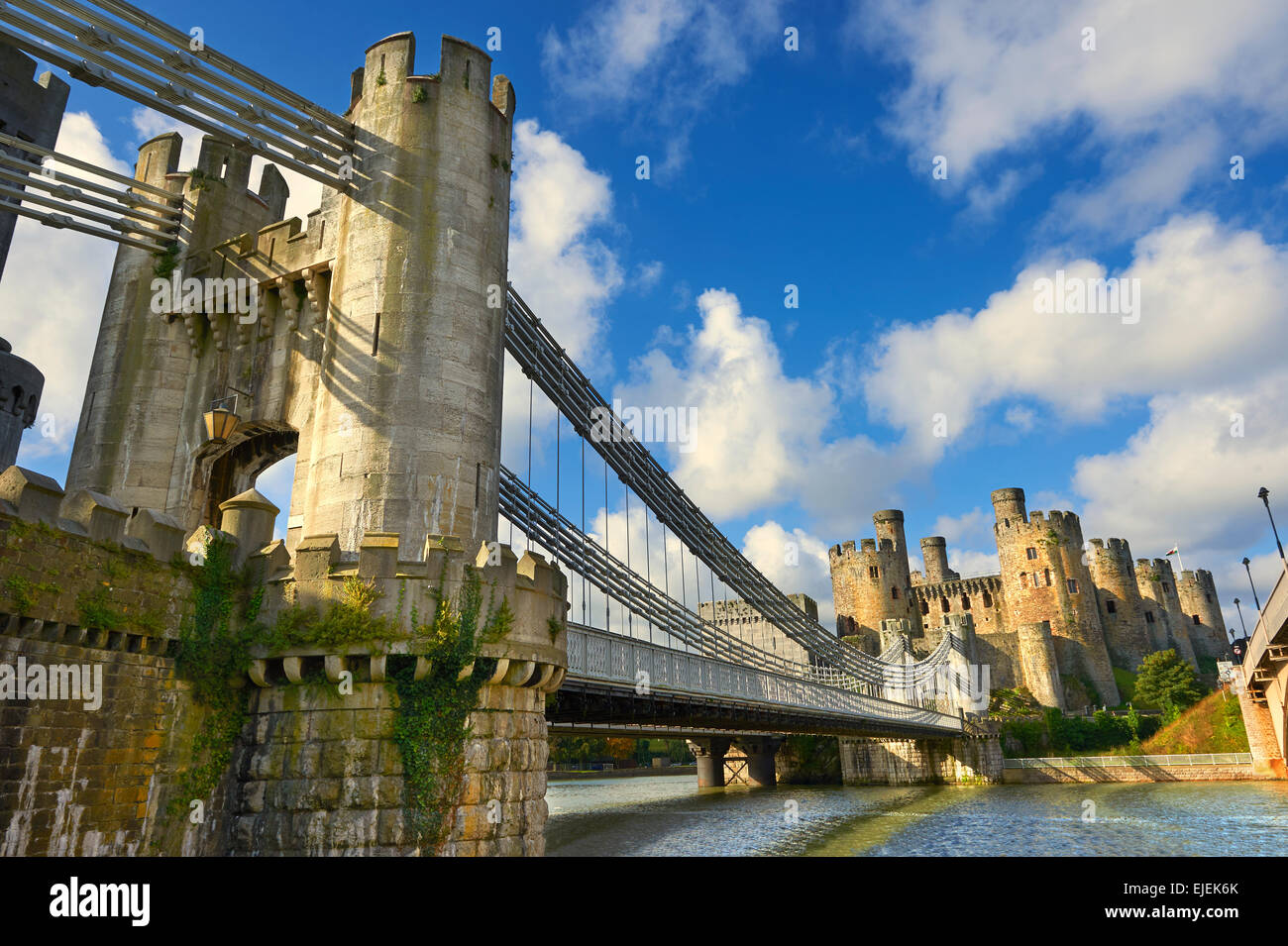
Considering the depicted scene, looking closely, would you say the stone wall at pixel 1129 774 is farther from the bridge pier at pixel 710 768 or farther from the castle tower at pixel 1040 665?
the bridge pier at pixel 710 768

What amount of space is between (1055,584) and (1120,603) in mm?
6253

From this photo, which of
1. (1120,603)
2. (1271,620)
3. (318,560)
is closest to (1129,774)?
(1271,620)

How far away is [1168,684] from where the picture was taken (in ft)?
160

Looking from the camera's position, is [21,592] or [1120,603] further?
[1120,603]

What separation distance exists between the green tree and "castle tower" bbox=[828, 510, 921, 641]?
69.6ft

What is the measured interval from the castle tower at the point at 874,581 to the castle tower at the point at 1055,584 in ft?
31.7

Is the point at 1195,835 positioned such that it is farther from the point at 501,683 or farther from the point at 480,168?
the point at 480,168

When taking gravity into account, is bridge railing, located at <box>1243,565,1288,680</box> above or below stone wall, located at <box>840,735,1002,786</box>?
above

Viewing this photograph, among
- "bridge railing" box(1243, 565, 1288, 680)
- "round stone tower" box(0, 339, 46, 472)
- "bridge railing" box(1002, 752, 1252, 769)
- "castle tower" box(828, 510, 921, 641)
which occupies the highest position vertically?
"castle tower" box(828, 510, 921, 641)

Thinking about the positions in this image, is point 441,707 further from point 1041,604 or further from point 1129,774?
point 1041,604

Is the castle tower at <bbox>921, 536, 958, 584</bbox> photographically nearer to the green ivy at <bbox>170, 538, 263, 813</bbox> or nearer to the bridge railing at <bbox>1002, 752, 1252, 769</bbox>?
the bridge railing at <bbox>1002, 752, 1252, 769</bbox>

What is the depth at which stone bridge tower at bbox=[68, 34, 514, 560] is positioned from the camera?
1230 cm

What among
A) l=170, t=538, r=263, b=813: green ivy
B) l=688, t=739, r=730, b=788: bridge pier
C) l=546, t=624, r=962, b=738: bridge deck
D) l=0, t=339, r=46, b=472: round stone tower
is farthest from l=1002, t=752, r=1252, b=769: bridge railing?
l=0, t=339, r=46, b=472: round stone tower

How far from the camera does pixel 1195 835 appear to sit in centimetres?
2062
